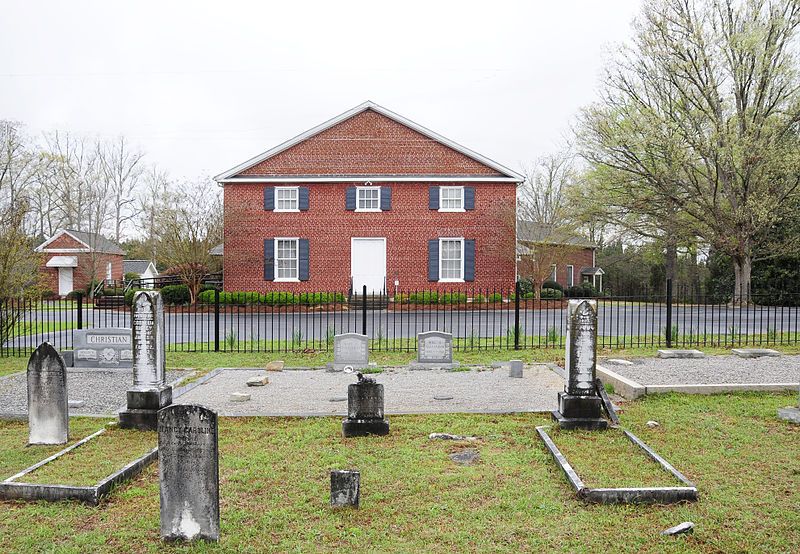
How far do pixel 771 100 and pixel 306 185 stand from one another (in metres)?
22.4

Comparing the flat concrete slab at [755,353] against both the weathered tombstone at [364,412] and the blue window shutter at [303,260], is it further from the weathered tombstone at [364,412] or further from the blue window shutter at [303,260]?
the blue window shutter at [303,260]

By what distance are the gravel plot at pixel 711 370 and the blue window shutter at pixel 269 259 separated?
20270 mm

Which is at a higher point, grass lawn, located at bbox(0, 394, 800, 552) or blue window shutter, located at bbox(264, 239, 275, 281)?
blue window shutter, located at bbox(264, 239, 275, 281)

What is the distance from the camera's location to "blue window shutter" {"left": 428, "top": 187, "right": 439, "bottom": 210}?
29.8 m

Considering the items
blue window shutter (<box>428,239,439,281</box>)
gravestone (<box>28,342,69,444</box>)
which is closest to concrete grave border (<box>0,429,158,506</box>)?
gravestone (<box>28,342,69,444</box>)

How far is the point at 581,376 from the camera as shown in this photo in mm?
7539

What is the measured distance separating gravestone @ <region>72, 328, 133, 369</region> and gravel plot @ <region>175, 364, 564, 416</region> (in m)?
2.15

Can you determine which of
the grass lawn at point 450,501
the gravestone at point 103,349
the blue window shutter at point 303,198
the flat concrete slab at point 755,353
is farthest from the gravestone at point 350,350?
the blue window shutter at point 303,198

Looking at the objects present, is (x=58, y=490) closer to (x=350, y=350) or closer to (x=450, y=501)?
(x=450, y=501)

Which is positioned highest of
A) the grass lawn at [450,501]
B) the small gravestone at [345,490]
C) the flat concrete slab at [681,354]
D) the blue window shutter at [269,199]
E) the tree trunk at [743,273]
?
the blue window shutter at [269,199]

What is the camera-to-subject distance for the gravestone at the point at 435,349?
41.7 feet

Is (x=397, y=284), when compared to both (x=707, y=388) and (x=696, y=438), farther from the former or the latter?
(x=696, y=438)

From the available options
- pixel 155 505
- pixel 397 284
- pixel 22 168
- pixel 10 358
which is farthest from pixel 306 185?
pixel 155 505

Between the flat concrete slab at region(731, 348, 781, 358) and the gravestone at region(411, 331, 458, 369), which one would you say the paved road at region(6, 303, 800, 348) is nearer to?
the flat concrete slab at region(731, 348, 781, 358)
